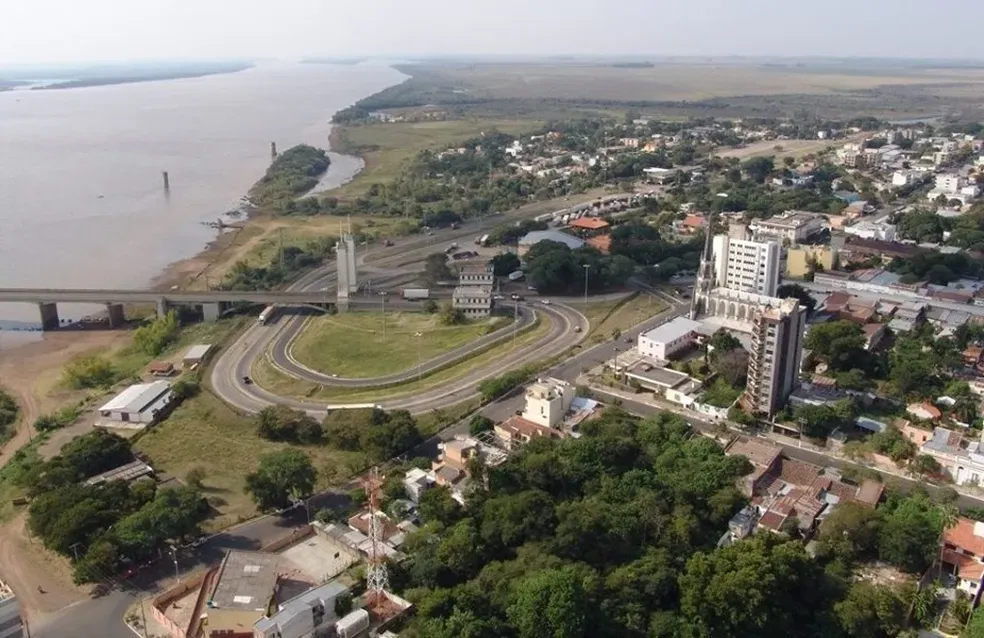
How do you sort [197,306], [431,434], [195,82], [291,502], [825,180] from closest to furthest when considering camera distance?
[291,502] → [431,434] → [197,306] → [825,180] → [195,82]

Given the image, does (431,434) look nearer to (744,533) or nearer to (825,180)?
(744,533)

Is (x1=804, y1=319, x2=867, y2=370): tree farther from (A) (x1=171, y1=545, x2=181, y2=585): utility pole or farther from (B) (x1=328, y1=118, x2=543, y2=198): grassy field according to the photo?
(B) (x1=328, y1=118, x2=543, y2=198): grassy field

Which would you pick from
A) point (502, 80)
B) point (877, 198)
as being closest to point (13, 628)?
point (877, 198)

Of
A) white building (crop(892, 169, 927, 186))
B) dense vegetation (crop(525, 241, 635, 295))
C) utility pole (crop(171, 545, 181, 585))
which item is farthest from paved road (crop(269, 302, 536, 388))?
white building (crop(892, 169, 927, 186))

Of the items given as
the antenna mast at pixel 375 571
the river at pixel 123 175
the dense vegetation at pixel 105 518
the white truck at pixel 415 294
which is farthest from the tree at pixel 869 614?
the river at pixel 123 175

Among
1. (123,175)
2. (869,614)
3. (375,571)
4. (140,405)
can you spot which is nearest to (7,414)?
(140,405)

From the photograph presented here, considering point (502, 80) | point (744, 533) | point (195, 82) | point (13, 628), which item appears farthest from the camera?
point (195, 82)

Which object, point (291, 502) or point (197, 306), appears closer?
point (291, 502)

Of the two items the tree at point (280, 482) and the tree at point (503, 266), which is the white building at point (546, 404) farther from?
the tree at point (503, 266)
